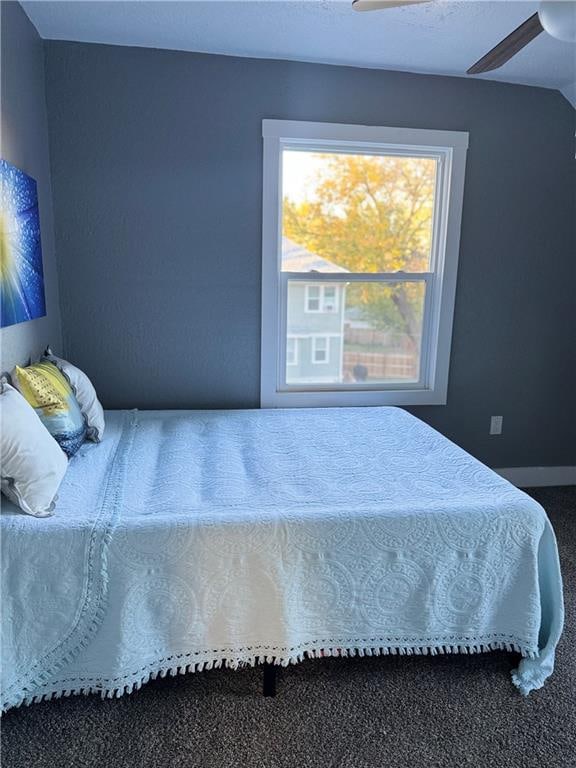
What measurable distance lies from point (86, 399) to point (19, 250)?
2.21 ft

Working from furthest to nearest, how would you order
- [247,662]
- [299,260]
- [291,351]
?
[291,351] < [299,260] < [247,662]

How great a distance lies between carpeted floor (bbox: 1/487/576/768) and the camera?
140cm

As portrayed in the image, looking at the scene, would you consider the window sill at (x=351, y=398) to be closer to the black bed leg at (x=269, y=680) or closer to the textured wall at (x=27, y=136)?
the textured wall at (x=27, y=136)

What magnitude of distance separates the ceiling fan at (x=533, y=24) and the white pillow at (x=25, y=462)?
167 centimetres

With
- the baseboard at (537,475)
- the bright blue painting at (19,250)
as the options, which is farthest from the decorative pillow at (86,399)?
the baseboard at (537,475)

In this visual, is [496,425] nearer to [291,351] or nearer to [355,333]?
[355,333]

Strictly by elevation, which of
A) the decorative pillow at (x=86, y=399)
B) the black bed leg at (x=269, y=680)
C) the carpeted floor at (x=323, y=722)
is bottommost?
the carpeted floor at (x=323, y=722)

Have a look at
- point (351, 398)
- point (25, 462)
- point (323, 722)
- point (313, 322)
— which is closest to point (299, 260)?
point (313, 322)

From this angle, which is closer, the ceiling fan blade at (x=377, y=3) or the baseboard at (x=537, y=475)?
the ceiling fan blade at (x=377, y=3)

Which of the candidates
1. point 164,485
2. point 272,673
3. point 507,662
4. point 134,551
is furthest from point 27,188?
point 507,662

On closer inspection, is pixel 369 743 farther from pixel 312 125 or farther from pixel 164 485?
pixel 312 125

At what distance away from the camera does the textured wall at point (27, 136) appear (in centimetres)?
195

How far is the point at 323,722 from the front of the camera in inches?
59.7

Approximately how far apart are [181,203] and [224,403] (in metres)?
1.12
